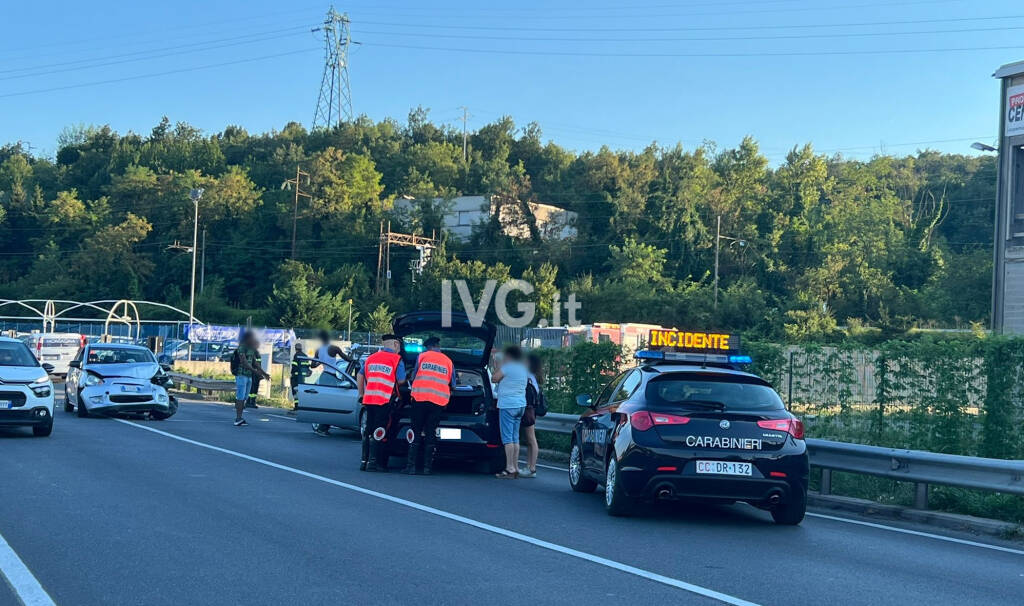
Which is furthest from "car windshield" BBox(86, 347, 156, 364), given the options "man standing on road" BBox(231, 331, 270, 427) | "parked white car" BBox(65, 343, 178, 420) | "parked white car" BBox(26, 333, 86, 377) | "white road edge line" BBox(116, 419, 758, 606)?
"parked white car" BBox(26, 333, 86, 377)

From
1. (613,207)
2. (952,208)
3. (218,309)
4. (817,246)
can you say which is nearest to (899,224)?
(952,208)

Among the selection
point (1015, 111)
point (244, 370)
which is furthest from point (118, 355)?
point (1015, 111)

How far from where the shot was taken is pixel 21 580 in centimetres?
692

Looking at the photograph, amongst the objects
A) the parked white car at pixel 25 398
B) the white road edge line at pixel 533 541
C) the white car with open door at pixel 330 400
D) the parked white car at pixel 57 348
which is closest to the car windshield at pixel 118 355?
the white car with open door at pixel 330 400

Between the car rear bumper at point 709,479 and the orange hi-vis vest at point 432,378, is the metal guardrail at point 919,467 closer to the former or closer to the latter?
the car rear bumper at point 709,479

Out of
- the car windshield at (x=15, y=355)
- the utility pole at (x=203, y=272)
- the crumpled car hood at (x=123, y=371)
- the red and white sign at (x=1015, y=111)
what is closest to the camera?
the car windshield at (x=15, y=355)

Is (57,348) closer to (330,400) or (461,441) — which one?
(330,400)

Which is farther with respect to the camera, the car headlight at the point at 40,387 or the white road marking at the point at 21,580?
the car headlight at the point at 40,387

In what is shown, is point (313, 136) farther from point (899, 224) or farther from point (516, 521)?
point (516, 521)

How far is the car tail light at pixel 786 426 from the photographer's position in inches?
404

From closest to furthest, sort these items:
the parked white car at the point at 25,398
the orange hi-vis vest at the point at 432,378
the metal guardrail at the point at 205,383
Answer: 1. the orange hi-vis vest at the point at 432,378
2. the parked white car at the point at 25,398
3. the metal guardrail at the point at 205,383

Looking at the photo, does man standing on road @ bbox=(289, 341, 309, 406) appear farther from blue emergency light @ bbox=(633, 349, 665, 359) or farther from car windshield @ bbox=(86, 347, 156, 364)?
blue emergency light @ bbox=(633, 349, 665, 359)

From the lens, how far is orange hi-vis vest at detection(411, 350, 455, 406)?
13.6 metres

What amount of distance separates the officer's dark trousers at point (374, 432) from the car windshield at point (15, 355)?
6814 millimetres
